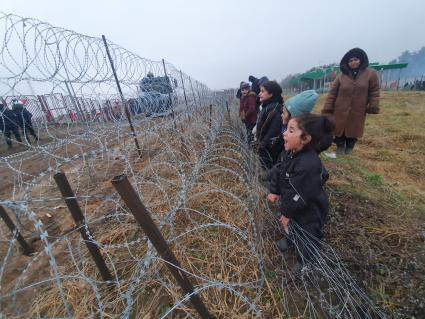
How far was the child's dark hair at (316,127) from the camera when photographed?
5.45ft

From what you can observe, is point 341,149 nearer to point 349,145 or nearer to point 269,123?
point 349,145

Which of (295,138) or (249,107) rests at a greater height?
(295,138)

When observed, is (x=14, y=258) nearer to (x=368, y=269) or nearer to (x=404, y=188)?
(x=368, y=269)

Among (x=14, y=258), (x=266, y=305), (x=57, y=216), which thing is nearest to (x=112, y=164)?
(x=57, y=216)

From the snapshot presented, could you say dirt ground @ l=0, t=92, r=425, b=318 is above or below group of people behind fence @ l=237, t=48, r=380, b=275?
below

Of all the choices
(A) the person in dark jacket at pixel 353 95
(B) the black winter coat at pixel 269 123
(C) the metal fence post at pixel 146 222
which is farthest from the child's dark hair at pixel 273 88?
(C) the metal fence post at pixel 146 222

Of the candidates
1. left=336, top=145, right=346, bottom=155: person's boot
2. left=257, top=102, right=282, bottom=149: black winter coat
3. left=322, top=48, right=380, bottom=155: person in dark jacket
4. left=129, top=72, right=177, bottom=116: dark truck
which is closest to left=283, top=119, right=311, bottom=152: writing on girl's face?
left=257, top=102, right=282, bottom=149: black winter coat

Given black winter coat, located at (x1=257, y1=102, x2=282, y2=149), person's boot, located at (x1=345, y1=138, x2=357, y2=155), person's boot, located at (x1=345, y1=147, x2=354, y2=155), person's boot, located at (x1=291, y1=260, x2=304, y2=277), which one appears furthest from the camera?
person's boot, located at (x1=345, y1=147, x2=354, y2=155)

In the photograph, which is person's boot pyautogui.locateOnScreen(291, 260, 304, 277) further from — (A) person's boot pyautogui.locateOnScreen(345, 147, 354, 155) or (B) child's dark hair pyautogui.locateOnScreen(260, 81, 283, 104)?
(A) person's boot pyautogui.locateOnScreen(345, 147, 354, 155)

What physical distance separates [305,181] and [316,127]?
0.38 metres

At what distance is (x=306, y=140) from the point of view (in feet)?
5.58

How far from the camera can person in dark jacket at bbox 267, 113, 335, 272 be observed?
163cm

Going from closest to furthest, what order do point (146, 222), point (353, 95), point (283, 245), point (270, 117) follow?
1. point (146, 222)
2. point (283, 245)
3. point (270, 117)
4. point (353, 95)

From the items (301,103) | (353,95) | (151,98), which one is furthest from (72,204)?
(353,95)
